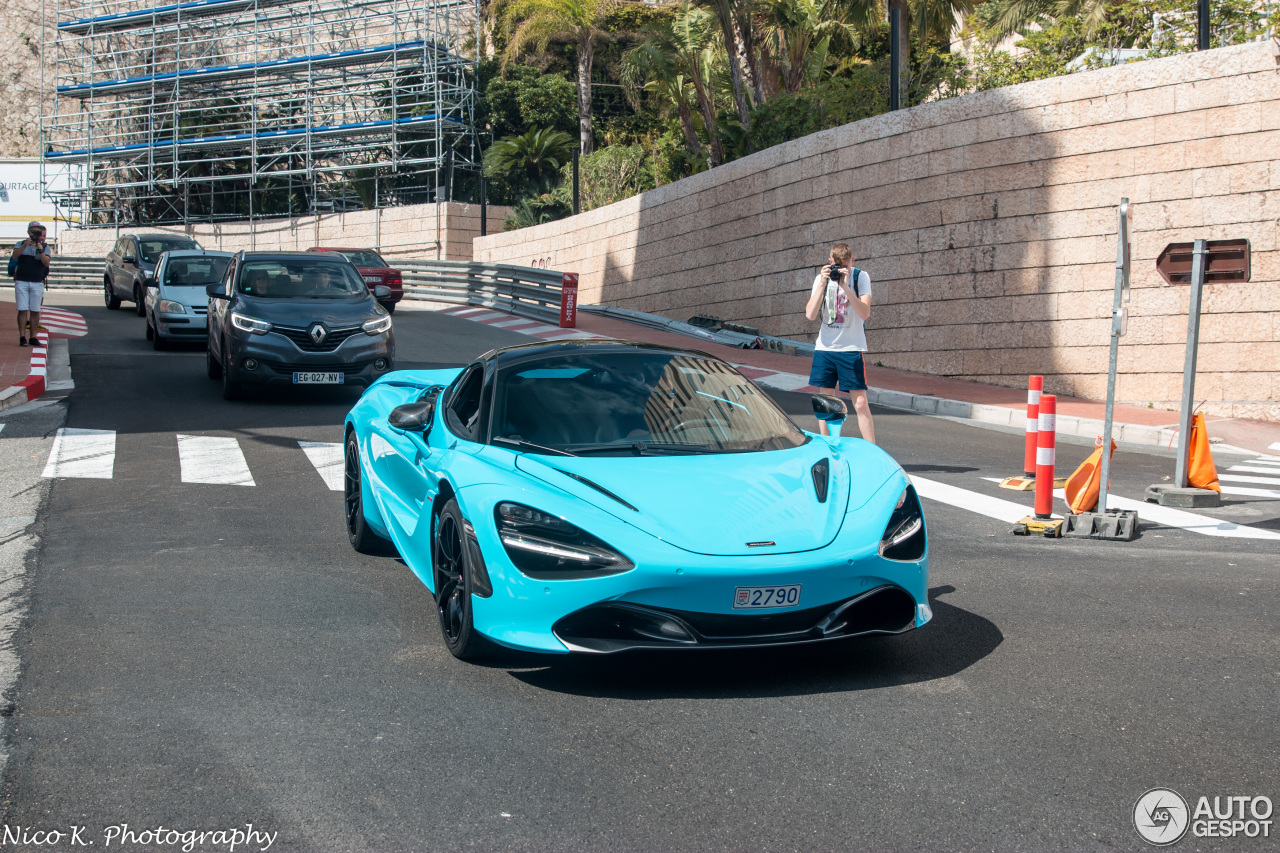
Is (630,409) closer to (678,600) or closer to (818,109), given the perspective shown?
(678,600)

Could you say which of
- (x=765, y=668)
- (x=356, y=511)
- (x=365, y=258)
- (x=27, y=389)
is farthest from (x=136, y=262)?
(x=765, y=668)

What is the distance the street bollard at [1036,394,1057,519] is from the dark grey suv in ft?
69.9

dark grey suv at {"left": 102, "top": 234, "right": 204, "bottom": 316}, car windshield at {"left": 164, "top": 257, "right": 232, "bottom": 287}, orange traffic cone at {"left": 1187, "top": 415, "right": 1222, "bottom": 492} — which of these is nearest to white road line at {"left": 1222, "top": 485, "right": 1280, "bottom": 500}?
orange traffic cone at {"left": 1187, "top": 415, "right": 1222, "bottom": 492}

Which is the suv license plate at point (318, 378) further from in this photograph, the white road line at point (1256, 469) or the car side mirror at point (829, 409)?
the white road line at point (1256, 469)

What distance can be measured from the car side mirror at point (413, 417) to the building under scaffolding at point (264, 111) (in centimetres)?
4016

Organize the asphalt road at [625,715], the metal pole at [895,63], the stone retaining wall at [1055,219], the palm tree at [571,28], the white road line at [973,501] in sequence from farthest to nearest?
1. the palm tree at [571,28]
2. the metal pole at [895,63]
3. the stone retaining wall at [1055,219]
4. the white road line at [973,501]
5. the asphalt road at [625,715]

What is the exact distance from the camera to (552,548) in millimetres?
4465

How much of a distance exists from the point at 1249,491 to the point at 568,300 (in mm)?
16611

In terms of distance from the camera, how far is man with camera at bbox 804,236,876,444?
9773 millimetres

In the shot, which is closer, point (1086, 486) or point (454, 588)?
point (454, 588)

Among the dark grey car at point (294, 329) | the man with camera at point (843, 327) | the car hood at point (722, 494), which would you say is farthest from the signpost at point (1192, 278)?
the dark grey car at point (294, 329)

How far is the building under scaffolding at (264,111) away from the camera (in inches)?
1891

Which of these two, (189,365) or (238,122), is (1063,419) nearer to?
(189,365)

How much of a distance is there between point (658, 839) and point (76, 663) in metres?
2.73
